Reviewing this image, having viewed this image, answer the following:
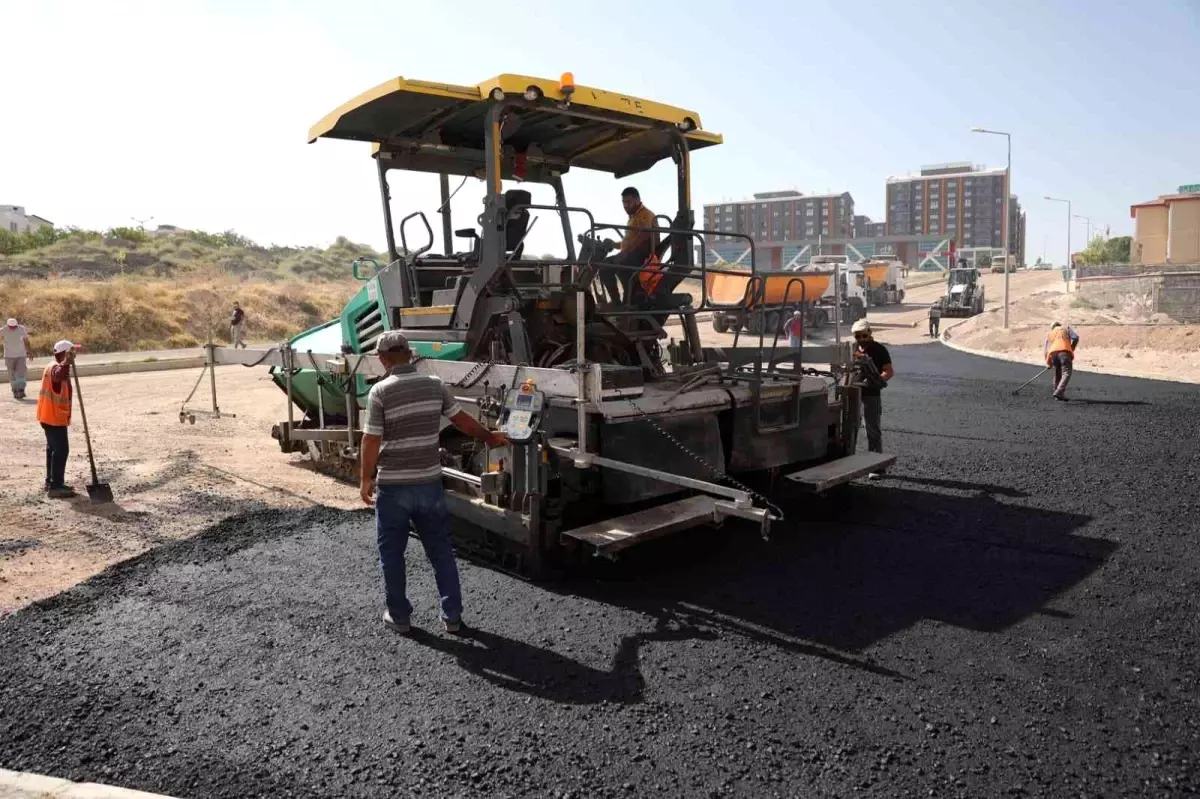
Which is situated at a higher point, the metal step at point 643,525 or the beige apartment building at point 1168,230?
the beige apartment building at point 1168,230

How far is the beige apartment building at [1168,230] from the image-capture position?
47750 millimetres

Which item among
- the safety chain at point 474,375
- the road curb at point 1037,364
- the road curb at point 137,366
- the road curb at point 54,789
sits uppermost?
the safety chain at point 474,375

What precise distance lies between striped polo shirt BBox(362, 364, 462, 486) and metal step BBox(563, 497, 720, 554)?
0.86 m

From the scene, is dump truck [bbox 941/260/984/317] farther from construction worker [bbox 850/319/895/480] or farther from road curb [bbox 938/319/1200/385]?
construction worker [bbox 850/319/895/480]

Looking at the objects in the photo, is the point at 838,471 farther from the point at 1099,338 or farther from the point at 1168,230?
the point at 1168,230

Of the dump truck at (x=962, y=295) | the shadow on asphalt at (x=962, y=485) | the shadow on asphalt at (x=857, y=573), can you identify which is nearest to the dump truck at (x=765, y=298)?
the shadow on asphalt at (x=857, y=573)

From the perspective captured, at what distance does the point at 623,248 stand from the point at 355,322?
8.21 ft

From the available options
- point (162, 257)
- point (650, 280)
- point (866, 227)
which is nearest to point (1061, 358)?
point (650, 280)

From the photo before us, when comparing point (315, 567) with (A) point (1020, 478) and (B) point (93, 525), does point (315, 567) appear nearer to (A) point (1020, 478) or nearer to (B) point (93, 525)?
(B) point (93, 525)

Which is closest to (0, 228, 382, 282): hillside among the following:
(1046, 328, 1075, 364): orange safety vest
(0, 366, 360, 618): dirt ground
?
(0, 366, 360, 618): dirt ground

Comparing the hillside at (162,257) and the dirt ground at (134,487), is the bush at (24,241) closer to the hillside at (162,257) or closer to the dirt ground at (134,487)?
the hillside at (162,257)

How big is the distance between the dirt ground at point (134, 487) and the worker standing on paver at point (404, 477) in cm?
220

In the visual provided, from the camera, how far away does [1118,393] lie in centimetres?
1279

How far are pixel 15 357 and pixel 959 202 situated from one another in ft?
330
